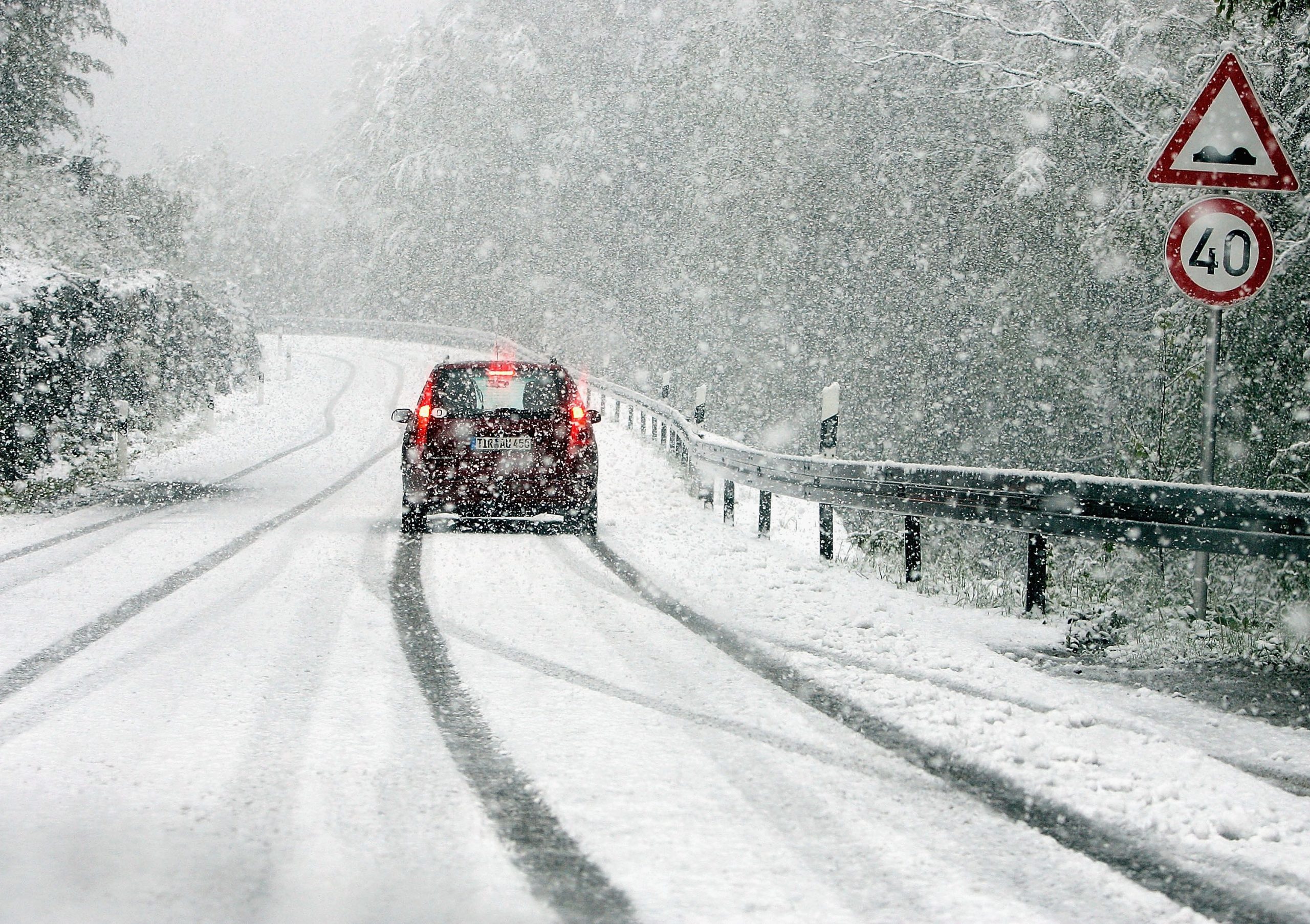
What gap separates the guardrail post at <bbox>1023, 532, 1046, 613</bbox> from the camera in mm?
7934

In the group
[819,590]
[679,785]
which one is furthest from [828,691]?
[819,590]

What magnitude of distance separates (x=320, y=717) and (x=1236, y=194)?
10260 millimetres

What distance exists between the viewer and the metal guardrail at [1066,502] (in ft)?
21.6

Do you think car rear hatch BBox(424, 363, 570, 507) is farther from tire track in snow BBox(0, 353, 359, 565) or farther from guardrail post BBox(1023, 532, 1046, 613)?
guardrail post BBox(1023, 532, 1046, 613)

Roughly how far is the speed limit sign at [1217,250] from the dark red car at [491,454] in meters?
5.89

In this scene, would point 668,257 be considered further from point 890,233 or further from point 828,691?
point 828,691

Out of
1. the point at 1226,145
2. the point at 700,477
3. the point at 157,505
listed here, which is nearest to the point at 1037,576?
the point at 1226,145

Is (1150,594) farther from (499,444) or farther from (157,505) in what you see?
(157,505)

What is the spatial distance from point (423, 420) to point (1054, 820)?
869 cm

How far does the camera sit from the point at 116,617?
24.3 ft

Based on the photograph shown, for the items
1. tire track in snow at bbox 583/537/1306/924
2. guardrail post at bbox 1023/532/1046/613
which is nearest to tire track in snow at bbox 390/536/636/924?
tire track in snow at bbox 583/537/1306/924

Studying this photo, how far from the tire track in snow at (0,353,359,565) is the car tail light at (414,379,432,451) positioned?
10.1 ft

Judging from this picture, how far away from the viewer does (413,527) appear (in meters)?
11.8

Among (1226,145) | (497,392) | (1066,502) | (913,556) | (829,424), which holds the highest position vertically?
(1226,145)
